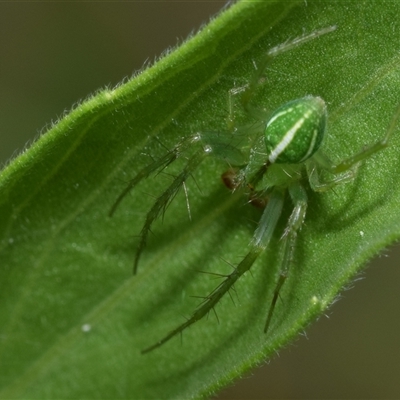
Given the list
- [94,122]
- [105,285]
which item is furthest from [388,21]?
[105,285]

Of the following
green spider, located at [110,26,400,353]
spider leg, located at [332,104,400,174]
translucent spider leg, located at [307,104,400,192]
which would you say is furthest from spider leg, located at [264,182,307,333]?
spider leg, located at [332,104,400,174]

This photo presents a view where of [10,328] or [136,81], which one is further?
[10,328]

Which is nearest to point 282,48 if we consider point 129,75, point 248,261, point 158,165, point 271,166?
point 271,166

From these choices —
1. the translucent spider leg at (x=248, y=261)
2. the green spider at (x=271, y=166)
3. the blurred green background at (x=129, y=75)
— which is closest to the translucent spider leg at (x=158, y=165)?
the green spider at (x=271, y=166)

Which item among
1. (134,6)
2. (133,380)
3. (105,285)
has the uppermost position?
(134,6)

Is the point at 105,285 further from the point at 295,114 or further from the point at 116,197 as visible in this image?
the point at 295,114

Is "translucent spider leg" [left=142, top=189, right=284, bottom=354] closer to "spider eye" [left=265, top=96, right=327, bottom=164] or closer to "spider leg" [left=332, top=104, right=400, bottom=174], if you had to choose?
"spider eye" [left=265, top=96, right=327, bottom=164]
